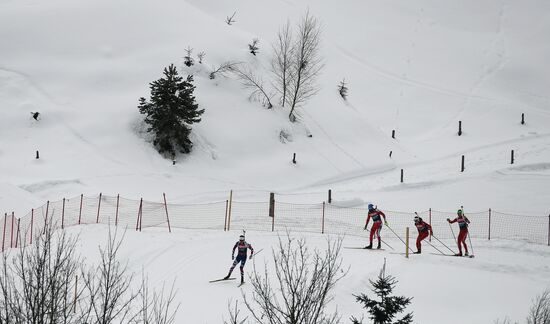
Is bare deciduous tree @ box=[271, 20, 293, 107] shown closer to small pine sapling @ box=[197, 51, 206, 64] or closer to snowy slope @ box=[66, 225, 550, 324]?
small pine sapling @ box=[197, 51, 206, 64]

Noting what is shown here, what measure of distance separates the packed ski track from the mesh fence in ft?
4.06

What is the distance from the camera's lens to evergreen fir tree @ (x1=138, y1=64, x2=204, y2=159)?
3222cm

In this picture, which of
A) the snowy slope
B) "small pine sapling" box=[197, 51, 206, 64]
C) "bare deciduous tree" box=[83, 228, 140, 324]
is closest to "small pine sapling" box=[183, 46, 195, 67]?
"small pine sapling" box=[197, 51, 206, 64]

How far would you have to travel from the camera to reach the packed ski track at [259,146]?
17031 millimetres

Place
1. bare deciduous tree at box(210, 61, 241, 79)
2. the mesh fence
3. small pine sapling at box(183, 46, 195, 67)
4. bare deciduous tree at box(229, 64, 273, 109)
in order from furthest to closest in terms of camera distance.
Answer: bare deciduous tree at box(210, 61, 241, 79), bare deciduous tree at box(229, 64, 273, 109), small pine sapling at box(183, 46, 195, 67), the mesh fence

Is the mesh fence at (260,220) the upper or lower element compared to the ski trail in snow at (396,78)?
lower

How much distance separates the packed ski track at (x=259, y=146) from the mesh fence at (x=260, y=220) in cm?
124

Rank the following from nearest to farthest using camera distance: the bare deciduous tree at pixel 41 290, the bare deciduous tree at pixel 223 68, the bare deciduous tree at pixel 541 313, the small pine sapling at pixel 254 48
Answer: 1. the bare deciduous tree at pixel 41 290
2. the bare deciduous tree at pixel 541 313
3. the bare deciduous tree at pixel 223 68
4. the small pine sapling at pixel 254 48

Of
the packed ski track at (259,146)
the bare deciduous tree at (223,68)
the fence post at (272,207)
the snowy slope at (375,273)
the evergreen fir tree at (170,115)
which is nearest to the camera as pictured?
the snowy slope at (375,273)

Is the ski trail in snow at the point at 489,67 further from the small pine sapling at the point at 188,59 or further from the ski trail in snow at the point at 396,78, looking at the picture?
the small pine sapling at the point at 188,59

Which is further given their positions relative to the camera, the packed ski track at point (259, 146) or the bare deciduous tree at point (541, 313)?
the packed ski track at point (259, 146)

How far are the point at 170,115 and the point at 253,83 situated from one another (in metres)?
11.0

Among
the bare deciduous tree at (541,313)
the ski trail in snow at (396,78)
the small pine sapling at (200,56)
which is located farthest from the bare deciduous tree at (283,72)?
the bare deciduous tree at (541,313)

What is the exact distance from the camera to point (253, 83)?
41375 millimetres
